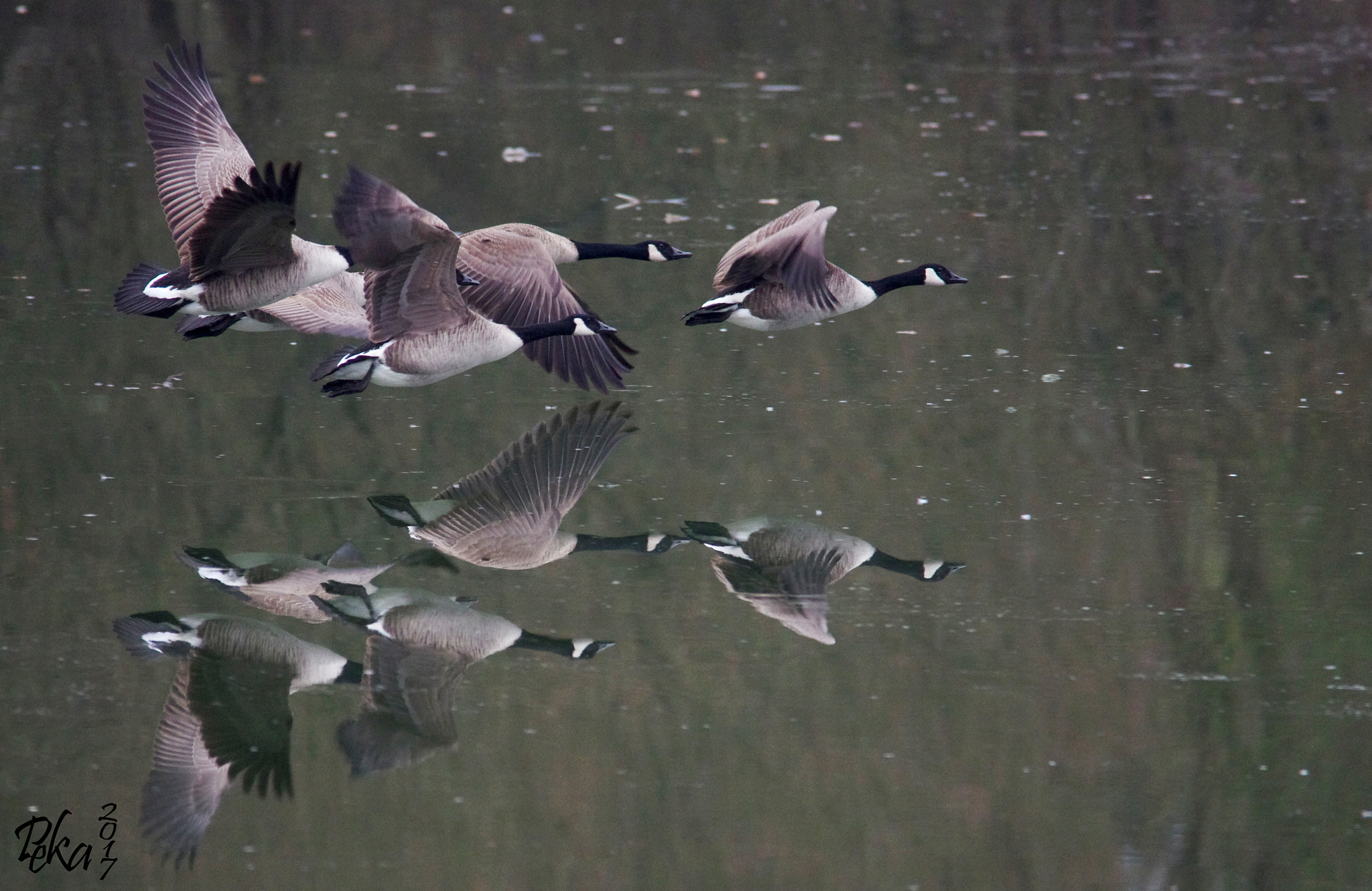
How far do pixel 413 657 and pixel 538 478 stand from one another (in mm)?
1415

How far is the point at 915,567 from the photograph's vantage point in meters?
5.05

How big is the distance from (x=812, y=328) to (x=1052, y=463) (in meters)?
1.99

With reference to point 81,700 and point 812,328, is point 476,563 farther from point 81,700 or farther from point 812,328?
A: point 812,328

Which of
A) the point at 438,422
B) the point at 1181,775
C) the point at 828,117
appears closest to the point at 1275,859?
the point at 1181,775

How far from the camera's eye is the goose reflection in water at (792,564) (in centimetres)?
482

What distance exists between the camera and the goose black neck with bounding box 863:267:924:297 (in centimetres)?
694

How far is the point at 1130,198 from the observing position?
9391 millimetres

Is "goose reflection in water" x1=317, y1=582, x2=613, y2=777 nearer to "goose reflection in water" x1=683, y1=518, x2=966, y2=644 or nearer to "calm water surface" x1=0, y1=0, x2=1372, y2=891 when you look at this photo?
"calm water surface" x1=0, y1=0, x2=1372, y2=891

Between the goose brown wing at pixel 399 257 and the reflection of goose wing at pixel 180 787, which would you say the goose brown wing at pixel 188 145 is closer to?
the goose brown wing at pixel 399 257

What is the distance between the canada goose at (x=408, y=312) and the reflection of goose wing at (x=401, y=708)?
59.1 inches

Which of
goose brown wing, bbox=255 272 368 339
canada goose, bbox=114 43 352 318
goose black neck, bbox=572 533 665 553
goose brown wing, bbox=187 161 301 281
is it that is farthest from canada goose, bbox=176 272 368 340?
goose black neck, bbox=572 533 665 553

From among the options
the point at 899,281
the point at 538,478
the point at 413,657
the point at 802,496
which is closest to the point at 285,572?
the point at 413,657
